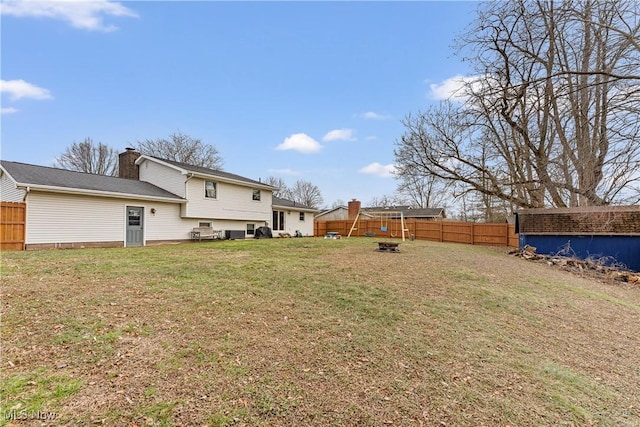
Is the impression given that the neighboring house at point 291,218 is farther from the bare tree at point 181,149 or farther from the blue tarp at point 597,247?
the blue tarp at point 597,247

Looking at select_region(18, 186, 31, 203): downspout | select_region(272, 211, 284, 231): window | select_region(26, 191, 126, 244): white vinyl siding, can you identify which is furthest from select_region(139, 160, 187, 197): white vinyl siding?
select_region(272, 211, 284, 231): window

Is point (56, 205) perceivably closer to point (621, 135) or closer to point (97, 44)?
point (97, 44)

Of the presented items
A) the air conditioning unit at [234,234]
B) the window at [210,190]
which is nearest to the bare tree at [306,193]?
the air conditioning unit at [234,234]

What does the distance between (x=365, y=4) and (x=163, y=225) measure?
13102 millimetres

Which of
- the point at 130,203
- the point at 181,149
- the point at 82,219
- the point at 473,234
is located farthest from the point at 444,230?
the point at 181,149

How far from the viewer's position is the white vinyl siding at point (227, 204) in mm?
15867

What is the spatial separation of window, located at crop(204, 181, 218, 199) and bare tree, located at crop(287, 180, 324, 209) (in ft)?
111

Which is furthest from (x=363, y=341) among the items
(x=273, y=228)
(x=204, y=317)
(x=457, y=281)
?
(x=273, y=228)

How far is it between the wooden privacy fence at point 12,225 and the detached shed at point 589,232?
67.4 feet

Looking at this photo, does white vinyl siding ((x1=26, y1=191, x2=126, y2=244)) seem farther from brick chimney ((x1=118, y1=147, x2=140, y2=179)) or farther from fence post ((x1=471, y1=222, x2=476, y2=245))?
fence post ((x1=471, y1=222, x2=476, y2=245))

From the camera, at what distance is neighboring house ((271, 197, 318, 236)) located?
72.3ft

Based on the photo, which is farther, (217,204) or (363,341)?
(217,204)

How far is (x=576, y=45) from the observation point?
9594 mm

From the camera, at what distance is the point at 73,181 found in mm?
12336
